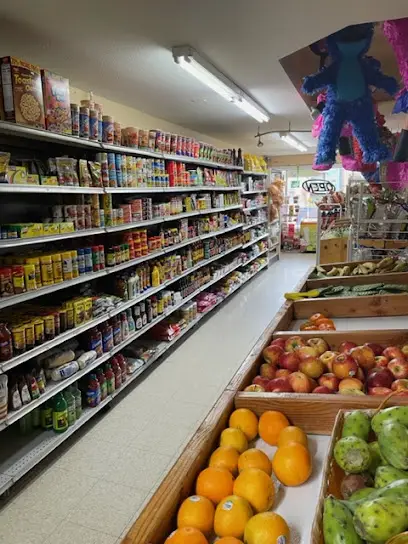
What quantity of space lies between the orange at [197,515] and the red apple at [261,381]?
697 millimetres

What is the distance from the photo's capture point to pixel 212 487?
1164 millimetres

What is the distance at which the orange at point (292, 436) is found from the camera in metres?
1.34

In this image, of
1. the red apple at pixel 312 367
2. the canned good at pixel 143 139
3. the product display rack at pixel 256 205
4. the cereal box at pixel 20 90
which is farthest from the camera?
the product display rack at pixel 256 205

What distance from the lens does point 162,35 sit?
3.16 m

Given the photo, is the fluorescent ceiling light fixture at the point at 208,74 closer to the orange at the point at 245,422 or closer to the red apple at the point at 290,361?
the red apple at the point at 290,361

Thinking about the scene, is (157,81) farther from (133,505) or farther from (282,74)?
(133,505)

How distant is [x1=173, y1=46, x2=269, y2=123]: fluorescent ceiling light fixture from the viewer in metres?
3.41

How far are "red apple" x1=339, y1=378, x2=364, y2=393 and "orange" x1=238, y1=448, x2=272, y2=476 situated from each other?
0.50m

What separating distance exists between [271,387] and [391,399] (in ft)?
1.46

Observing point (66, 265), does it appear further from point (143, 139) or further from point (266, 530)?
point (266, 530)

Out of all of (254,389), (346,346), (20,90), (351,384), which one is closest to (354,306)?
(346,346)

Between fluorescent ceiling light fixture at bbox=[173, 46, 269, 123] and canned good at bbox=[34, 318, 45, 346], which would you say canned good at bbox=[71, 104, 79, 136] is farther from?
canned good at bbox=[34, 318, 45, 346]

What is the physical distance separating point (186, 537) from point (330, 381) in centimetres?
92

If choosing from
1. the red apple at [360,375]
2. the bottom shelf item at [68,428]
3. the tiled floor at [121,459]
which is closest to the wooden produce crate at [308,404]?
the red apple at [360,375]
